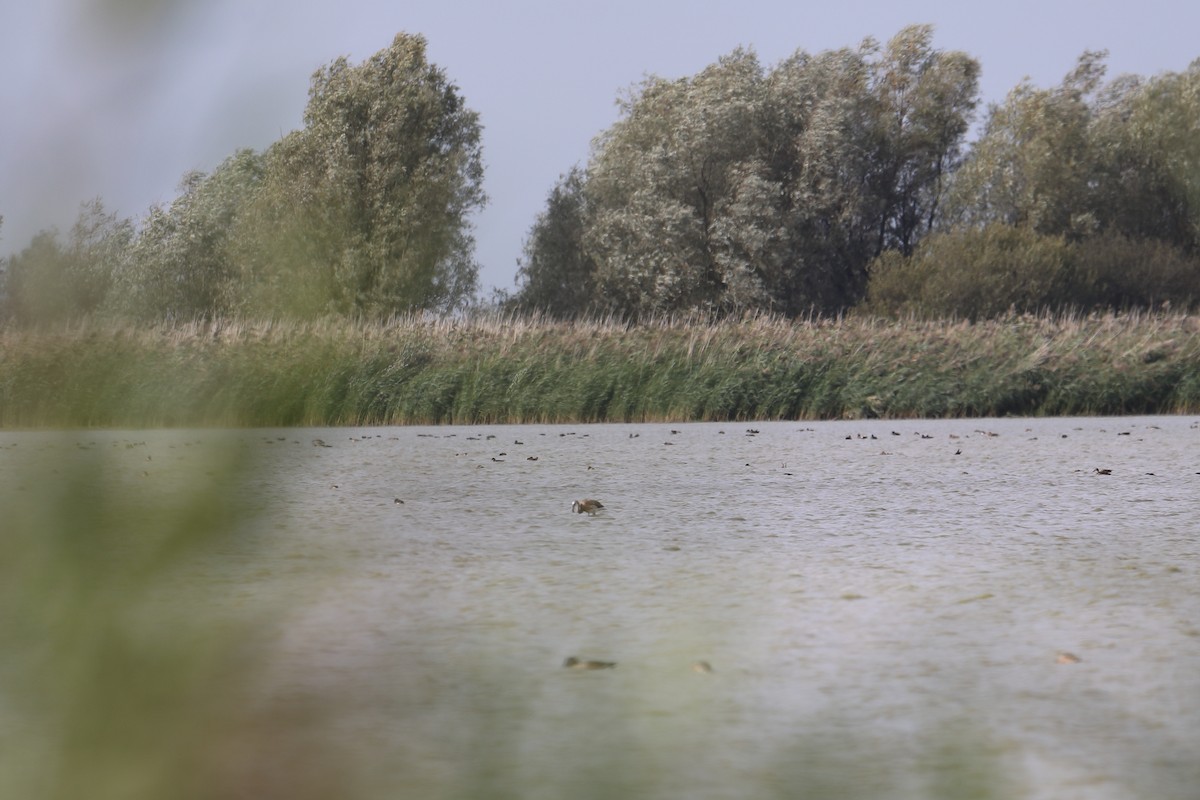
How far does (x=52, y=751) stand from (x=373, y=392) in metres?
16.9

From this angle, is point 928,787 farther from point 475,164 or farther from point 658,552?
point 475,164

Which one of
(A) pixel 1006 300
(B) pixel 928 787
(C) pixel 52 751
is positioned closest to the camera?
(C) pixel 52 751

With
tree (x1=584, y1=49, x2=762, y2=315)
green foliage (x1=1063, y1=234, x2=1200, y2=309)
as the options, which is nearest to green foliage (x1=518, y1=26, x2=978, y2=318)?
tree (x1=584, y1=49, x2=762, y2=315)

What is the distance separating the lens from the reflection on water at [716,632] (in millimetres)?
1940

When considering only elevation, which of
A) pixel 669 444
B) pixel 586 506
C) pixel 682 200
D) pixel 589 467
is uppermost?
pixel 682 200

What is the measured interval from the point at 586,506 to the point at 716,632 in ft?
9.57

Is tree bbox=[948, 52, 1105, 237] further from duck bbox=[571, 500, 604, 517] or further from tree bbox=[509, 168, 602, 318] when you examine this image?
duck bbox=[571, 500, 604, 517]

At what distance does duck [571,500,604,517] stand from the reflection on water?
0.17 feet

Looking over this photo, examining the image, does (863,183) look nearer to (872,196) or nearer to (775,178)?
(872,196)

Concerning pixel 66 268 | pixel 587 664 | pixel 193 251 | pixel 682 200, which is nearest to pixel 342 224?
pixel 193 251

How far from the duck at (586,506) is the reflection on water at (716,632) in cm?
5

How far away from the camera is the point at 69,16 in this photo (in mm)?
A: 972

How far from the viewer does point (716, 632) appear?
3.07 metres

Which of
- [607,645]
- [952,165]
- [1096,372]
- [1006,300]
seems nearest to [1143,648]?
[607,645]
